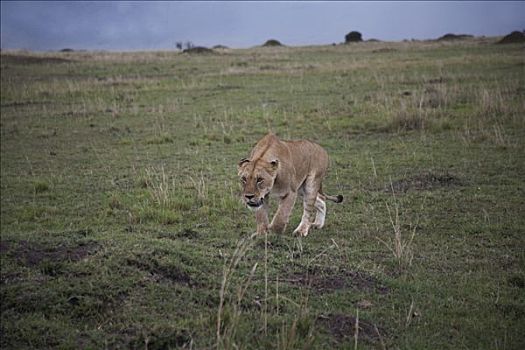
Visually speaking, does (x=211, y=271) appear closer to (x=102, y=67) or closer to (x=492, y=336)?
(x=492, y=336)

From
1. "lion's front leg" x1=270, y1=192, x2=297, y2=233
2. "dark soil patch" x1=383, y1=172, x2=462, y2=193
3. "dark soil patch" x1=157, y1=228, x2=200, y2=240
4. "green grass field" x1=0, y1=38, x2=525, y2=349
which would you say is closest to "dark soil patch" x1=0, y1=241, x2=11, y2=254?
"green grass field" x1=0, y1=38, x2=525, y2=349

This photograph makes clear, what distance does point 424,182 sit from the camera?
1169 centimetres

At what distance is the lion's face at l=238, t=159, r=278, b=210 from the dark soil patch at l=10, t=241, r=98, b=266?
1.95 meters

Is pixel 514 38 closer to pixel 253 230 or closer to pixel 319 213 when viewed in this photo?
pixel 319 213

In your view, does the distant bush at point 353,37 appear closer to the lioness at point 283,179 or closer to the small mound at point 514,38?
the small mound at point 514,38

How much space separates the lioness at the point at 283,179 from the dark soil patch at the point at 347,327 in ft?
7.09

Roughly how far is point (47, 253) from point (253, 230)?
10.8ft

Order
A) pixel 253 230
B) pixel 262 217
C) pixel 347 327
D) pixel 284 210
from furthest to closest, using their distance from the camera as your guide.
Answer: pixel 253 230
pixel 284 210
pixel 262 217
pixel 347 327

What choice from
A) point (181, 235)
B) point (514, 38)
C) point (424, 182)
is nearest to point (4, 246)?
point (181, 235)

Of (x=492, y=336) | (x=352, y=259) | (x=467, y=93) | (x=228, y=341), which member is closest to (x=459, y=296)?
(x=492, y=336)

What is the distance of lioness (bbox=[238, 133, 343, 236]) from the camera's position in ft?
24.6

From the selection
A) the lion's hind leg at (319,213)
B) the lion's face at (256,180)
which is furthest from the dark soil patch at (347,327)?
the lion's hind leg at (319,213)

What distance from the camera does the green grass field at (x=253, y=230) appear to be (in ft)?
17.9

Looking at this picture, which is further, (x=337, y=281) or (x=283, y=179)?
(x=283, y=179)
